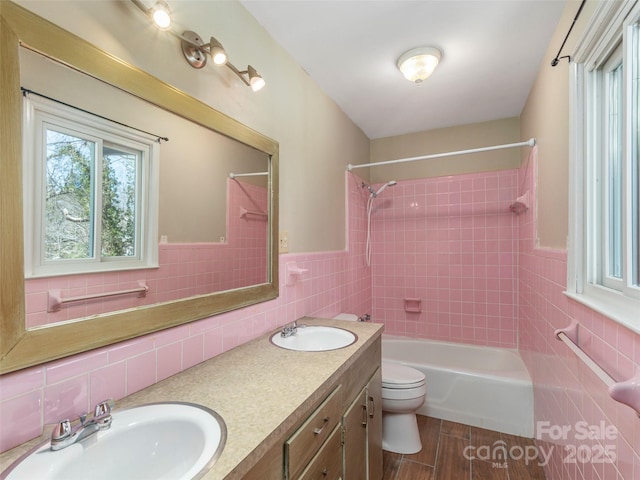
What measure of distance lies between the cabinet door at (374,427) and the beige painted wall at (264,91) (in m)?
0.86

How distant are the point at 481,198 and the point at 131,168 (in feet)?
9.18

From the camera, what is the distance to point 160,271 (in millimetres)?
1062

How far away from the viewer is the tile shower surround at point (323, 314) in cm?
73

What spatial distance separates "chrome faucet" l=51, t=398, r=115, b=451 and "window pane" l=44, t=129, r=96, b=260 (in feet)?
1.32

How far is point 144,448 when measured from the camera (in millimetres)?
753

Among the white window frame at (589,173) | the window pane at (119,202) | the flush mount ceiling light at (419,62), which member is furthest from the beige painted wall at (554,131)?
the window pane at (119,202)

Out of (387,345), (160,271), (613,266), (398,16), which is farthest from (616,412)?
(387,345)

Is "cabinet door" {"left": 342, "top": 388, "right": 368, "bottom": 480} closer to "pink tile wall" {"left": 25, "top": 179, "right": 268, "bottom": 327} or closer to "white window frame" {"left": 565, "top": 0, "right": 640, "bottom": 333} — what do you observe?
"pink tile wall" {"left": 25, "top": 179, "right": 268, "bottom": 327}

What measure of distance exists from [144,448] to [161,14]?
4.17 ft

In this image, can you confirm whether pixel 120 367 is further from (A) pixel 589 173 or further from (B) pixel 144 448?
(A) pixel 589 173

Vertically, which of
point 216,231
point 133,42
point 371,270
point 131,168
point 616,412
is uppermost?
point 133,42

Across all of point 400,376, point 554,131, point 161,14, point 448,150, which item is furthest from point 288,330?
point 448,150

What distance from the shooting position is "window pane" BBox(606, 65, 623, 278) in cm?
111

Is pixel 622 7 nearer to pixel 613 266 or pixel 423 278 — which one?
pixel 613 266
